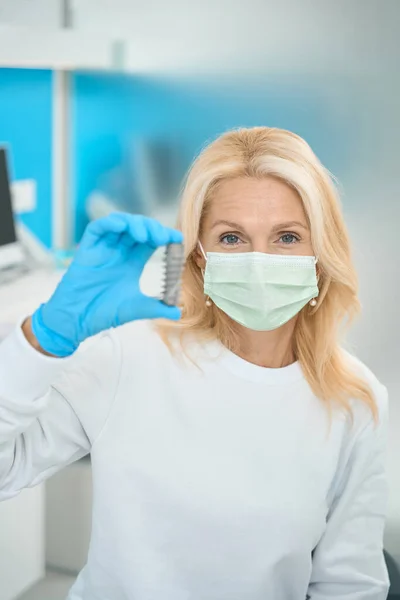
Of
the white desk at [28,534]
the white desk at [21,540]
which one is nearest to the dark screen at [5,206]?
the white desk at [28,534]

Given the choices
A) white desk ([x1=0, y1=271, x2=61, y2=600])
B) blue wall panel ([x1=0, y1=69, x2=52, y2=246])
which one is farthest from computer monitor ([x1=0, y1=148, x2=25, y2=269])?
white desk ([x1=0, y1=271, x2=61, y2=600])

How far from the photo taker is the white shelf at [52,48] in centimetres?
263

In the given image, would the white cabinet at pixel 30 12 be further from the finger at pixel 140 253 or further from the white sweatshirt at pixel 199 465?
the finger at pixel 140 253

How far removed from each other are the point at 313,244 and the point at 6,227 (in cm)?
168

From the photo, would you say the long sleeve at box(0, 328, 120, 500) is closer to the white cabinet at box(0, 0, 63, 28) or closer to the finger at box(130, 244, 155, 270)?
the finger at box(130, 244, 155, 270)

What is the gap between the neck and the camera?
131 cm

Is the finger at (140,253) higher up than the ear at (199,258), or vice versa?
the finger at (140,253)

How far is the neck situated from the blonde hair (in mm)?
15

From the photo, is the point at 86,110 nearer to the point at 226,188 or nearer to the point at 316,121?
the point at 316,121

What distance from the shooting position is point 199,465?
1.23 m

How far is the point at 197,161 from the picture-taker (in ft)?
4.29

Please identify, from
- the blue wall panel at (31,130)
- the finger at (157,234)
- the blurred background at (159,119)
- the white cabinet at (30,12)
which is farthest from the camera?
the blue wall panel at (31,130)

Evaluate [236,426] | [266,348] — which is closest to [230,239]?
[266,348]

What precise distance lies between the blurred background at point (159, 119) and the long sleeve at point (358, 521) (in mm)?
889
